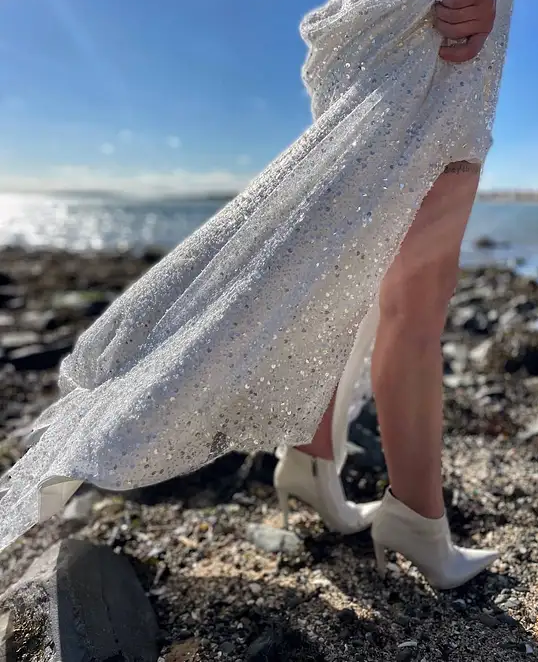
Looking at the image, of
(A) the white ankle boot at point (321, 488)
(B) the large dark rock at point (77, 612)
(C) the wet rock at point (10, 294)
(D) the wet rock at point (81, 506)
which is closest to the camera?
(B) the large dark rock at point (77, 612)

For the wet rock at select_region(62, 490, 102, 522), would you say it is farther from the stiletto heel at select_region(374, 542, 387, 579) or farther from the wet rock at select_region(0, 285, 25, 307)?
the wet rock at select_region(0, 285, 25, 307)

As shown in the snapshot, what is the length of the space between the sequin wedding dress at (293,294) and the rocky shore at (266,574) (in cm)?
37

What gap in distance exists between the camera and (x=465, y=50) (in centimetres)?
171

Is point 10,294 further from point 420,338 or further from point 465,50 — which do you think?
point 465,50

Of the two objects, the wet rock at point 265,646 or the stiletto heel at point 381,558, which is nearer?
the wet rock at point 265,646

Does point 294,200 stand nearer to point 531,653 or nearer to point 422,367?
point 422,367

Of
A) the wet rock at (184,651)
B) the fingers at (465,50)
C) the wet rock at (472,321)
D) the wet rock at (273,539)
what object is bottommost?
the wet rock at (184,651)

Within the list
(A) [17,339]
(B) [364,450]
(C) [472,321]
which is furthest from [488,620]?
(C) [472,321]

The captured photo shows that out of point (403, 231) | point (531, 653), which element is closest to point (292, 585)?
point (531, 653)

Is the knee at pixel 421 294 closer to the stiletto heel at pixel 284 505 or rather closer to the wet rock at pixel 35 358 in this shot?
the stiletto heel at pixel 284 505

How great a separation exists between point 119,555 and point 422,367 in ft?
4.13

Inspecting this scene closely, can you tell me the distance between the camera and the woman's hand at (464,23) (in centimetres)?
168

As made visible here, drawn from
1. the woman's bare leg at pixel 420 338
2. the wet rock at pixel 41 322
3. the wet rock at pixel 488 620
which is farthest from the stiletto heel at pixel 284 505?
the wet rock at pixel 41 322

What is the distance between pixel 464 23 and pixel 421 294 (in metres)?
0.76
